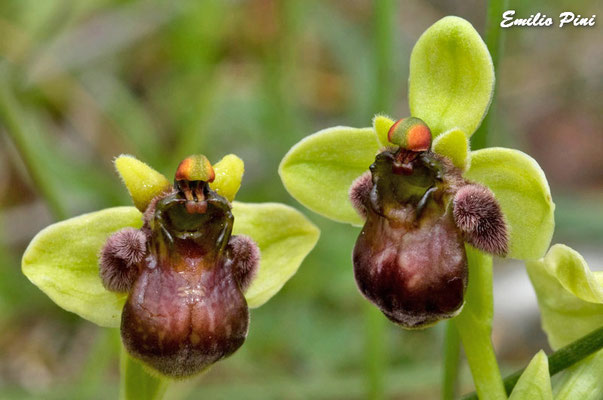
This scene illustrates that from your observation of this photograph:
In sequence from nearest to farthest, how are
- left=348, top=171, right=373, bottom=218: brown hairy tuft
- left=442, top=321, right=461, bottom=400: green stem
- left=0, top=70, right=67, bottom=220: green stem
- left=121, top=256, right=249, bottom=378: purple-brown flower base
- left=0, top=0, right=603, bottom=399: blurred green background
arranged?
left=121, top=256, right=249, bottom=378: purple-brown flower base < left=348, top=171, right=373, bottom=218: brown hairy tuft < left=442, top=321, right=461, bottom=400: green stem < left=0, top=70, right=67, bottom=220: green stem < left=0, top=0, right=603, bottom=399: blurred green background

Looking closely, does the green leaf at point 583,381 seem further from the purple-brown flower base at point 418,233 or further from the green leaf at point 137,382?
the green leaf at point 137,382

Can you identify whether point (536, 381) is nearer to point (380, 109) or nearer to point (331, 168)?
point (331, 168)

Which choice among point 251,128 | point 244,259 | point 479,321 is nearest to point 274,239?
point 244,259

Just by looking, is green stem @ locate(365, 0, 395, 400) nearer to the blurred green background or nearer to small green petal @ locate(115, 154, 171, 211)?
the blurred green background

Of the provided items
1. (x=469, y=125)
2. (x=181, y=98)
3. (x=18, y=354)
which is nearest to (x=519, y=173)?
(x=469, y=125)

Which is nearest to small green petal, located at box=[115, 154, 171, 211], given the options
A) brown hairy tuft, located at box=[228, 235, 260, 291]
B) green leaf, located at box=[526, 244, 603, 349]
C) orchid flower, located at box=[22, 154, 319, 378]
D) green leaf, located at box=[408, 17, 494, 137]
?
orchid flower, located at box=[22, 154, 319, 378]
